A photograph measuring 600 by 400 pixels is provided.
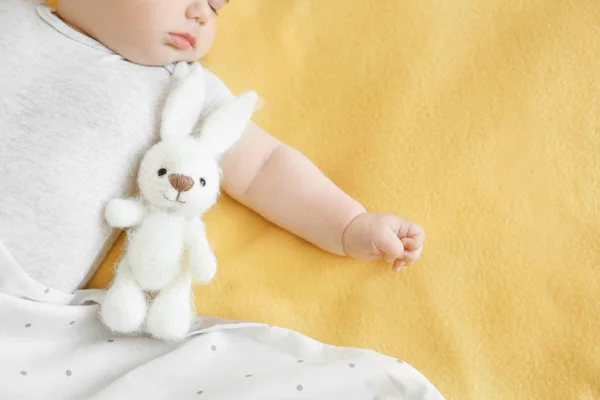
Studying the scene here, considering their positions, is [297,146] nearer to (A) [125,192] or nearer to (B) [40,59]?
(A) [125,192]

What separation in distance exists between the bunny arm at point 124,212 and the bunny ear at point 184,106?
0.36 ft

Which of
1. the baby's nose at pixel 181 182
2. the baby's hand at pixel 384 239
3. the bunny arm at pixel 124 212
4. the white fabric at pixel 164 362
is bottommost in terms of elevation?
the white fabric at pixel 164 362

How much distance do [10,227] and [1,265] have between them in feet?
0.17

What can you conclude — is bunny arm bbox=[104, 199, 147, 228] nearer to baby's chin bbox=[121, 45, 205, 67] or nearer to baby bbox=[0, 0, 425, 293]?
baby bbox=[0, 0, 425, 293]

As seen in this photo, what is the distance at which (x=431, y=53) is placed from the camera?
3.70ft

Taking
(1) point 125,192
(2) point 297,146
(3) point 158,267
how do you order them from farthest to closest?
(2) point 297,146 < (1) point 125,192 < (3) point 158,267

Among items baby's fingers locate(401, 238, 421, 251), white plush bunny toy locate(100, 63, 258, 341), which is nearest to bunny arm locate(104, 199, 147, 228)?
white plush bunny toy locate(100, 63, 258, 341)

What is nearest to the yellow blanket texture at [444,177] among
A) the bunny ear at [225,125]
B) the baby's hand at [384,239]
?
the baby's hand at [384,239]

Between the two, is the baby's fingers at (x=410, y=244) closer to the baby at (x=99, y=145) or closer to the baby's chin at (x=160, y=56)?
the baby at (x=99, y=145)

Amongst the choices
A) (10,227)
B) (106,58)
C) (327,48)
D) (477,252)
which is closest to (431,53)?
(327,48)

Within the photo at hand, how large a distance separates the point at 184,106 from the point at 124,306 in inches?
11.6

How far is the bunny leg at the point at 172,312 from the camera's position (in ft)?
2.95

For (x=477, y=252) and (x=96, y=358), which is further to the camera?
(x=477, y=252)

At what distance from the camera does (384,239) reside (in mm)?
968
